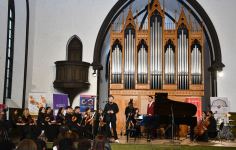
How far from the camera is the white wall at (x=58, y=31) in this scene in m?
16.3

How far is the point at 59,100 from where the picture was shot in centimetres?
1458

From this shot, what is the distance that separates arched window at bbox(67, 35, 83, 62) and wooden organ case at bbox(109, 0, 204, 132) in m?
1.49

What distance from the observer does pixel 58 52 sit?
16.3 metres

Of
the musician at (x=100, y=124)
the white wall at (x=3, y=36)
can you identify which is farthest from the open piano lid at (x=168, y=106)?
the white wall at (x=3, y=36)

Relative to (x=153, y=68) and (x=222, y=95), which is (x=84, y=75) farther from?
(x=222, y=95)

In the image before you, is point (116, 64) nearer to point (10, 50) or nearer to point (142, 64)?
point (142, 64)

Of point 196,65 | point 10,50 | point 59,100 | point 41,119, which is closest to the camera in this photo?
point 41,119

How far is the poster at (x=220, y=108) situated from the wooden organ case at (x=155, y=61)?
76cm

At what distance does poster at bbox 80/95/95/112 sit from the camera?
49.1 feet

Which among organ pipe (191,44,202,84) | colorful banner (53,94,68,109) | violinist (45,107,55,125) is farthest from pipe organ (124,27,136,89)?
violinist (45,107,55,125)

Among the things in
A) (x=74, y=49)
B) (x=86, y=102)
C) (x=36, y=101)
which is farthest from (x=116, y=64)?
(x=36, y=101)

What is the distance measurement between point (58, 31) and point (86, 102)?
3566mm

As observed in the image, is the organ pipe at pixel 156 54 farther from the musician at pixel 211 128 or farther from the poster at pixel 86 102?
the musician at pixel 211 128

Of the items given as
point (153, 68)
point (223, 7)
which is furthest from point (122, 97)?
point (223, 7)
